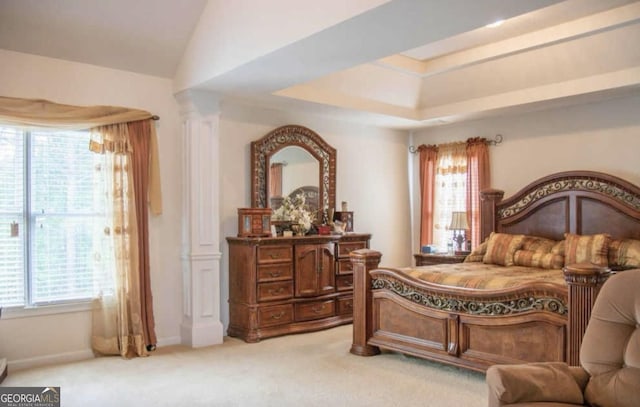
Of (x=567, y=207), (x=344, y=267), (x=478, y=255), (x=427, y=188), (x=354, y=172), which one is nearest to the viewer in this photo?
(x=567, y=207)

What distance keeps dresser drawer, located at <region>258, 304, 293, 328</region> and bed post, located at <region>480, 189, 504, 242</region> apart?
97.5 inches


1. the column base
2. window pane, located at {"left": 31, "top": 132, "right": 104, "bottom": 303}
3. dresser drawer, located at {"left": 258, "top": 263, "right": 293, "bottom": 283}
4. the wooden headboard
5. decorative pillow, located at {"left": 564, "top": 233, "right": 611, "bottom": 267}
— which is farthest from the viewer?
dresser drawer, located at {"left": 258, "top": 263, "right": 293, "bottom": 283}

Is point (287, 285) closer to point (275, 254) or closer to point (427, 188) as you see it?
point (275, 254)

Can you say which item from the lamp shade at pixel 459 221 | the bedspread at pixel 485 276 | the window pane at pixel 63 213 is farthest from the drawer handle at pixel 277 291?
the lamp shade at pixel 459 221

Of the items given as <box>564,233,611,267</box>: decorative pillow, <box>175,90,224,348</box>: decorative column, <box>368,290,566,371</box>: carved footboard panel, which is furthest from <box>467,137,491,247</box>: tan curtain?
<box>175,90,224,348</box>: decorative column

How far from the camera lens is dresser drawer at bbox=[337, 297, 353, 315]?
589 cm

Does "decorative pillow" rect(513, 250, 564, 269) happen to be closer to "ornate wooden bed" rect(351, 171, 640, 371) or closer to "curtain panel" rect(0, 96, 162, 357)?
"ornate wooden bed" rect(351, 171, 640, 371)

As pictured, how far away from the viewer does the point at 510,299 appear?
368 cm

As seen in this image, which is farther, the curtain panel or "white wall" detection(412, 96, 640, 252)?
"white wall" detection(412, 96, 640, 252)

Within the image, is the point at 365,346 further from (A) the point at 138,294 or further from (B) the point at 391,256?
(B) the point at 391,256

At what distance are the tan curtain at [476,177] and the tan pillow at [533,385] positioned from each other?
4.15 meters

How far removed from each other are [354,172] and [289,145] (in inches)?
46.3

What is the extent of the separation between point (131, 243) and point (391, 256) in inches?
147

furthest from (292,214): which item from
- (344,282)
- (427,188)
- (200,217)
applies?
(427,188)
